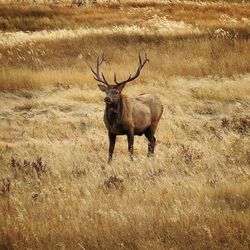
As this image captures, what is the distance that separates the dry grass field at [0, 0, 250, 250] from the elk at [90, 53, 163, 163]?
1.44ft

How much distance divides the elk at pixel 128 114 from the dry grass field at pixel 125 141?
1.44ft

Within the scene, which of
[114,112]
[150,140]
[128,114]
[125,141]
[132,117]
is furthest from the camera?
[125,141]

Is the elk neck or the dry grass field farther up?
the elk neck

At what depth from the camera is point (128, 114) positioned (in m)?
8.65

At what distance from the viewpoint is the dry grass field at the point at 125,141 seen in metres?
4.99

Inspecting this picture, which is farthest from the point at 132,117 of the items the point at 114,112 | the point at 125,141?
the point at 125,141

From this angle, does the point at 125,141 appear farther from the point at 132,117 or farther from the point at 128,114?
the point at 128,114

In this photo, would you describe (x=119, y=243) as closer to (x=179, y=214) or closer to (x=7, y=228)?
(x=179, y=214)

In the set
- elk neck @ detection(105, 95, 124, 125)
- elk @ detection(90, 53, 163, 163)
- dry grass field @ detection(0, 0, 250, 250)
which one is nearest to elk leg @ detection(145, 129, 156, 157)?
elk @ detection(90, 53, 163, 163)

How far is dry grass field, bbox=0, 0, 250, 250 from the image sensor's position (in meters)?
4.99

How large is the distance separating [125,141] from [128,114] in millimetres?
2339

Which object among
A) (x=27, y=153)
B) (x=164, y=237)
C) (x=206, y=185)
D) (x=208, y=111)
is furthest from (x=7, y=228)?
(x=208, y=111)

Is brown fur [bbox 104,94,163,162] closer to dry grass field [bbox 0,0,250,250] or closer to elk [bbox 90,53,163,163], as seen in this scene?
elk [bbox 90,53,163,163]

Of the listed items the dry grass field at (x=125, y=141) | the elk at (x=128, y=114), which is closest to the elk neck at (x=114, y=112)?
the elk at (x=128, y=114)
